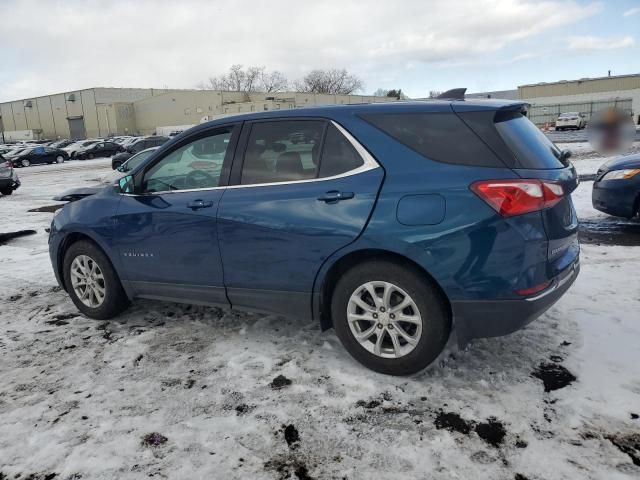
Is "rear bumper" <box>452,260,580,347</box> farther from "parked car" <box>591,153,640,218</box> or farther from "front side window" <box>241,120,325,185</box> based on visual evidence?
"parked car" <box>591,153,640,218</box>

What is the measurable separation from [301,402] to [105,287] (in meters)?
2.36

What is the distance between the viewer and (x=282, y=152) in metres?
3.65

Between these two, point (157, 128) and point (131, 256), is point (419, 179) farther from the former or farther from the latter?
point (157, 128)

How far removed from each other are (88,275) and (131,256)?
0.64 m

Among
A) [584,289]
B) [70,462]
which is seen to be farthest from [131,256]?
[584,289]

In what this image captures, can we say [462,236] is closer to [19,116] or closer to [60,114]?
[60,114]

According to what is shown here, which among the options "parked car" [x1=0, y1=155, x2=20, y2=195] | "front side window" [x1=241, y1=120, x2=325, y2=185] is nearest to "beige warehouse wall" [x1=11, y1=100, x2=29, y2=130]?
"parked car" [x1=0, y1=155, x2=20, y2=195]

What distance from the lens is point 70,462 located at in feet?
8.77

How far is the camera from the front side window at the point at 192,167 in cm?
394

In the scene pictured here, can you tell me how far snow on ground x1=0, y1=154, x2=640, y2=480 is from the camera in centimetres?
257

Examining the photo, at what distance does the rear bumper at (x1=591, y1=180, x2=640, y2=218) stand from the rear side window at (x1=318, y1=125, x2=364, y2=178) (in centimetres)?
547

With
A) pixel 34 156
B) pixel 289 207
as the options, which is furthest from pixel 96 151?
pixel 289 207

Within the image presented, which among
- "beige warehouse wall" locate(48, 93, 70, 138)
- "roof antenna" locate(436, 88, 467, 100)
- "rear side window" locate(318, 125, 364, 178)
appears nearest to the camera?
"rear side window" locate(318, 125, 364, 178)

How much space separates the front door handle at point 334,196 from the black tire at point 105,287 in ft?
7.39
